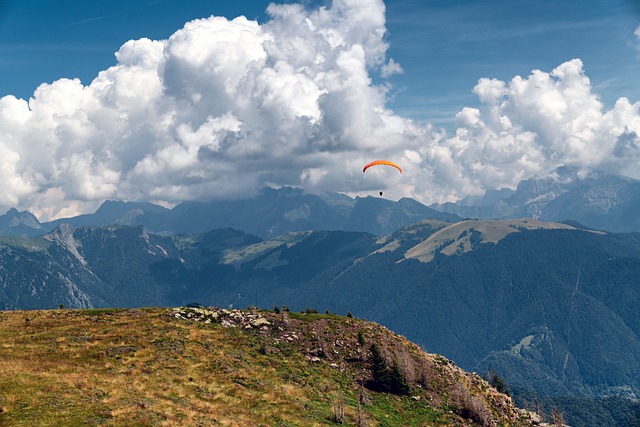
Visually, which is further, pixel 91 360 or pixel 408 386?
pixel 408 386

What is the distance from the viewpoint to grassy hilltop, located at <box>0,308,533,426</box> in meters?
50.2


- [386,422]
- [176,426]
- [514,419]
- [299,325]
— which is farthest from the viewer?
[299,325]

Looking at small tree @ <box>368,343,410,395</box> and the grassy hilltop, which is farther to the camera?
small tree @ <box>368,343,410,395</box>

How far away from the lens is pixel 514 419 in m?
80.5

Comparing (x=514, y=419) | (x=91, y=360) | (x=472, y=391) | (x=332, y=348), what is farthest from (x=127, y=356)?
(x=514, y=419)

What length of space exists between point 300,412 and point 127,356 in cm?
2471

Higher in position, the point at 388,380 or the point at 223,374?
the point at 388,380

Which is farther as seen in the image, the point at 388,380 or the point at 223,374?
the point at 388,380

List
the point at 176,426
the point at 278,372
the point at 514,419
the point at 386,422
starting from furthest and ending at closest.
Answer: the point at 514,419 → the point at 278,372 → the point at 386,422 → the point at 176,426

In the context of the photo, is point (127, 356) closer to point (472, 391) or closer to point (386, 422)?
point (386, 422)

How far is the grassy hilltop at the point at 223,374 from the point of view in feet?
165

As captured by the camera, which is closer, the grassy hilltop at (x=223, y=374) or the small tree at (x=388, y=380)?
the grassy hilltop at (x=223, y=374)

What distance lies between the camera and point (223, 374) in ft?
218

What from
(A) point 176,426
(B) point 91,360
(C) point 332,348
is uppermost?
(C) point 332,348
